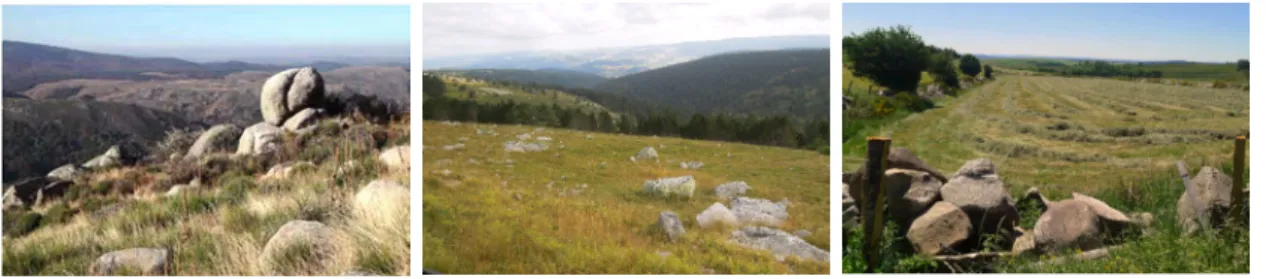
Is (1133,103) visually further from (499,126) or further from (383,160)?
(383,160)

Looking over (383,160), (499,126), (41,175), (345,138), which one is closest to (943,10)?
(499,126)

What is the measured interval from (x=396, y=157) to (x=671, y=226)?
248 cm

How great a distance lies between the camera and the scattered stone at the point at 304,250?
6.64 m

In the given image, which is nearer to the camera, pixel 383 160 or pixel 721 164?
pixel 721 164

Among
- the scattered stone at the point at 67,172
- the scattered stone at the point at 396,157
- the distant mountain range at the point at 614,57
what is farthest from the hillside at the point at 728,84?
the scattered stone at the point at 67,172

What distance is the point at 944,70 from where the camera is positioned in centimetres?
699

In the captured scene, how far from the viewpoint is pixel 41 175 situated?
23.5ft

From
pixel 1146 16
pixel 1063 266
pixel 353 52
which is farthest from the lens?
pixel 353 52

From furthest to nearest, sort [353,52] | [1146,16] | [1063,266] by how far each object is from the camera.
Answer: [353,52], [1146,16], [1063,266]

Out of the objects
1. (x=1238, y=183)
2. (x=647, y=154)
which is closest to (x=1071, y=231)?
(x=1238, y=183)

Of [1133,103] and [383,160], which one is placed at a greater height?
[1133,103]

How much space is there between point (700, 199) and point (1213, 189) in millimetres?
4080

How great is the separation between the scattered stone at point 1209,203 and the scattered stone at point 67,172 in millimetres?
9301

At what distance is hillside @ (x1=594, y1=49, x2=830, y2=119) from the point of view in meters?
6.93
